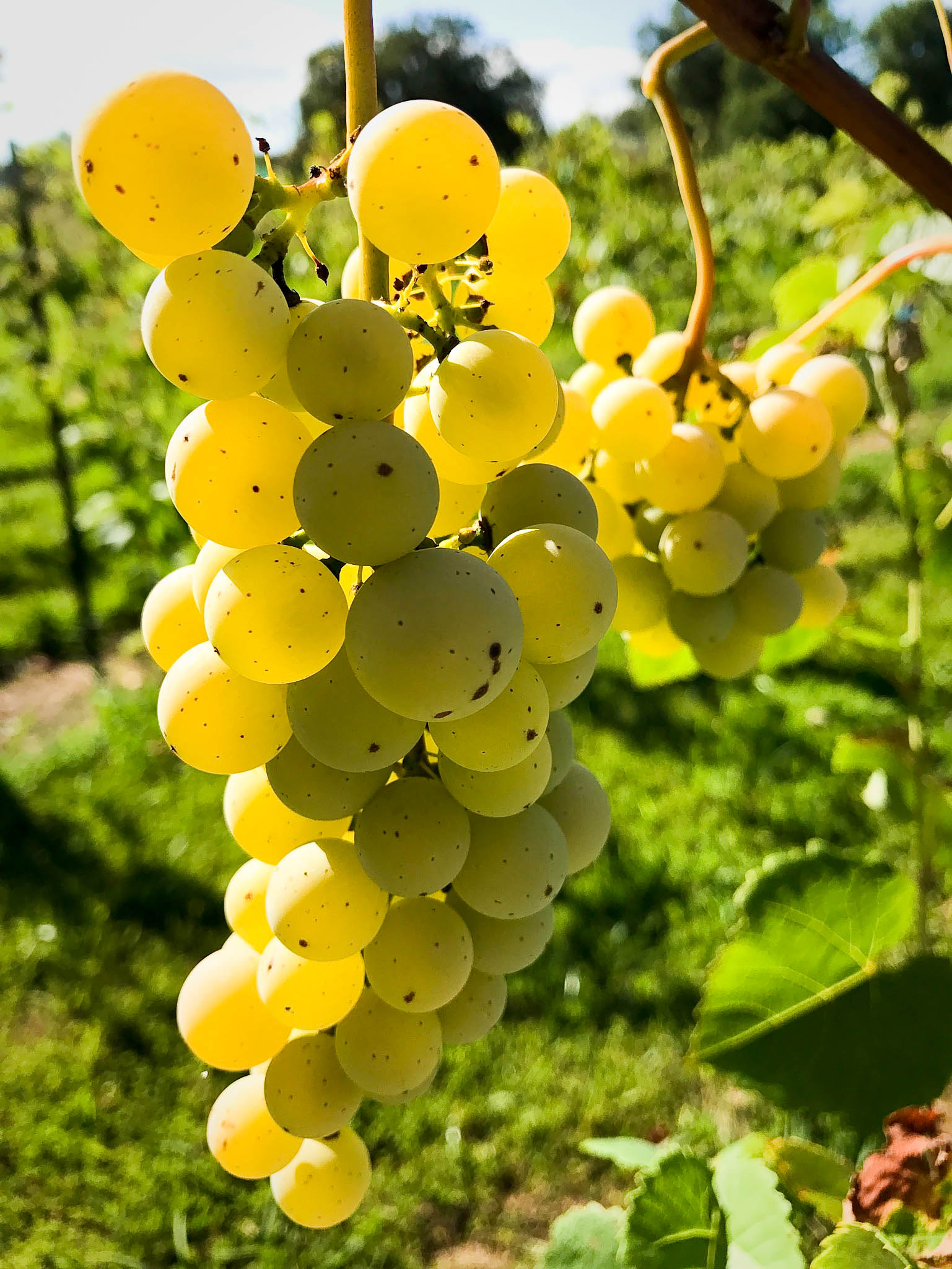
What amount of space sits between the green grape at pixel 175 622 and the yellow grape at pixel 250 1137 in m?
0.27

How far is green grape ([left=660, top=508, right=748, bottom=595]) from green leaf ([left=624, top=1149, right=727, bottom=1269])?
15.2 inches

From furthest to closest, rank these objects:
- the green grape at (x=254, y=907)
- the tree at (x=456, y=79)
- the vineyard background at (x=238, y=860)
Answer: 1. the tree at (x=456, y=79)
2. the vineyard background at (x=238, y=860)
3. the green grape at (x=254, y=907)

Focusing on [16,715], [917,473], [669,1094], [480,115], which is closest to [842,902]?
[917,473]

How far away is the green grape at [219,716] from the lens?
0.48m

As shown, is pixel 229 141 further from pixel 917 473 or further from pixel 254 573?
pixel 917 473

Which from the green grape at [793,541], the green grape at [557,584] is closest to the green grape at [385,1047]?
the green grape at [557,584]

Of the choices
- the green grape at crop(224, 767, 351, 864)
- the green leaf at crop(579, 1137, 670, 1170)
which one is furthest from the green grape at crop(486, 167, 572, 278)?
the green leaf at crop(579, 1137, 670, 1170)

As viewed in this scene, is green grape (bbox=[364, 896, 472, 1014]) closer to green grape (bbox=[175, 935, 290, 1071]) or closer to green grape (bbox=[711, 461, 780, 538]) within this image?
green grape (bbox=[175, 935, 290, 1071])

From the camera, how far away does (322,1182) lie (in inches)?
22.6

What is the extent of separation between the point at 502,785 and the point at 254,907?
201 mm

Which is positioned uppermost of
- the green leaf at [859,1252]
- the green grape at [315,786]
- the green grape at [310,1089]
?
the green grape at [315,786]

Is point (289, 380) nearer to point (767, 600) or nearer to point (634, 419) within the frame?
point (634, 419)

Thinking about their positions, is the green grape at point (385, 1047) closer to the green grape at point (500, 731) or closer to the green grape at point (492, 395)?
the green grape at point (500, 731)

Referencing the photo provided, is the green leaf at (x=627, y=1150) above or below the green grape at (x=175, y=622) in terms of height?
below
